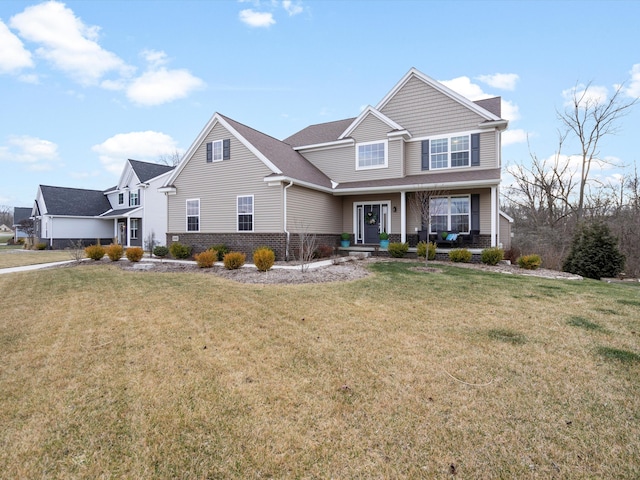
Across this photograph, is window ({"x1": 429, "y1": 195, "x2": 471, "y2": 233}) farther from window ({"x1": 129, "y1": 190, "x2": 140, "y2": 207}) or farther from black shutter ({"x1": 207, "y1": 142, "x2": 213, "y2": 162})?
window ({"x1": 129, "y1": 190, "x2": 140, "y2": 207})

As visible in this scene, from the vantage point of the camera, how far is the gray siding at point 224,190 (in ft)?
46.2

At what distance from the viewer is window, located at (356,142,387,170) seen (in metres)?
16.4

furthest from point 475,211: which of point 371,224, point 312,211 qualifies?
point 312,211

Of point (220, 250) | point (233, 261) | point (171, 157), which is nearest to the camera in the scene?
point (233, 261)

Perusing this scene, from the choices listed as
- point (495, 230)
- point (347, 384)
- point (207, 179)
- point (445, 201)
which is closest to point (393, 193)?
point (445, 201)

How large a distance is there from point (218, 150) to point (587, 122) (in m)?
25.5

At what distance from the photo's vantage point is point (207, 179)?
15.8 meters

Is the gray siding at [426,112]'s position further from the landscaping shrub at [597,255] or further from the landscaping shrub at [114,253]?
the landscaping shrub at [114,253]

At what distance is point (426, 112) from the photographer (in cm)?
1608

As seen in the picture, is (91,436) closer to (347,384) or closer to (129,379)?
(129,379)

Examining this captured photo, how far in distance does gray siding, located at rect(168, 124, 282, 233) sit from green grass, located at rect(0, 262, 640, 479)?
26.4 feet

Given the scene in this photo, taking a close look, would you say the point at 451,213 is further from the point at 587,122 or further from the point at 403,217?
the point at 587,122

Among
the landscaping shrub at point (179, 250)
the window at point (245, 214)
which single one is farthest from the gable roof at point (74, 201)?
the window at point (245, 214)

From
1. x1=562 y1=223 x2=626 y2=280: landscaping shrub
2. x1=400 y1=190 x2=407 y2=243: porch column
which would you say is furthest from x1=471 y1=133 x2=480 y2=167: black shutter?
x1=562 y1=223 x2=626 y2=280: landscaping shrub
